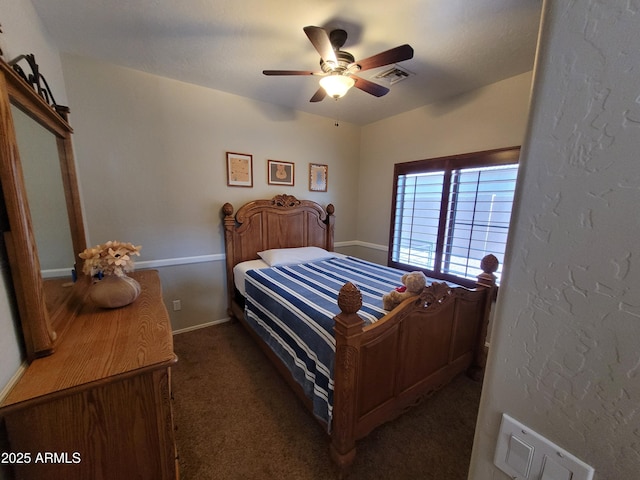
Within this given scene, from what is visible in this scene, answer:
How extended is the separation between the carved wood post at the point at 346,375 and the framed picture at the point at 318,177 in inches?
95.3

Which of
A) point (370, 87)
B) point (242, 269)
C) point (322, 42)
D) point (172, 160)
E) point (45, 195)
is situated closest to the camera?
point (45, 195)

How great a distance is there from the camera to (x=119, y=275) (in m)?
1.29

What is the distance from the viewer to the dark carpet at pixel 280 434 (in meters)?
1.35

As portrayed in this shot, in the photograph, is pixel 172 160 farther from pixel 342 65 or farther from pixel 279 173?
pixel 342 65

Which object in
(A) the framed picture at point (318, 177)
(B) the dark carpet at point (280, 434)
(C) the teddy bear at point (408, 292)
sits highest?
(A) the framed picture at point (318, 177)

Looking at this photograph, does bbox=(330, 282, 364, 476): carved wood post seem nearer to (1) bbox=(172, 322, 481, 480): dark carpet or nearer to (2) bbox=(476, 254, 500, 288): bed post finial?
(1) bbox=(172, 322, 481, 480): dark carpet

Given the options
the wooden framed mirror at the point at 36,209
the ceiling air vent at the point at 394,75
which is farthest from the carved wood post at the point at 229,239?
the ceiling air vent at the point at 394,75

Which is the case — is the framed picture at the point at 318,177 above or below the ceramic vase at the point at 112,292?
above

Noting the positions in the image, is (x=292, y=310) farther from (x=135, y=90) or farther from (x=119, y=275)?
(x=135, y=90)

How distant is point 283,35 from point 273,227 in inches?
74.5

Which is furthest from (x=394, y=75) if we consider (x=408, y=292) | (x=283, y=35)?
(x=408, y=292)

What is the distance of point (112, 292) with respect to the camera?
4.13 feet

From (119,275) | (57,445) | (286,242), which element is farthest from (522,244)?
(286,242)

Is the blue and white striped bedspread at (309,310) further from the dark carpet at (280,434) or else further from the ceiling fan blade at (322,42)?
the ceiling fan blade at (322,42)
